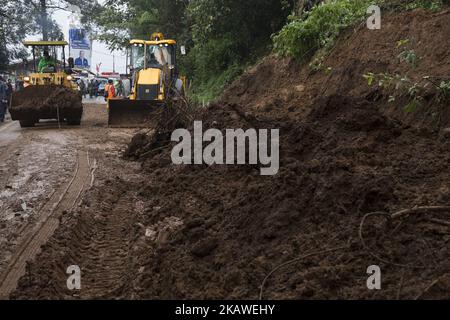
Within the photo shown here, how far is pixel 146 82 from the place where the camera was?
2058 centimetres

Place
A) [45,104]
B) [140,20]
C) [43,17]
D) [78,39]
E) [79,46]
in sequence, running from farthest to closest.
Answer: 1. [79,46]
2. [78,39]
3. [43,17]
4. [140,20]
5. [45,104]

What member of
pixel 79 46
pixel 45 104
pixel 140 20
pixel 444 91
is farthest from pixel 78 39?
pixel 444 91

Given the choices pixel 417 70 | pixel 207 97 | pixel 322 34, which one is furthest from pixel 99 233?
pixel 207 97

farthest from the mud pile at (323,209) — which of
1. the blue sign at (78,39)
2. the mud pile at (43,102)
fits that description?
the blue sign at (78,39)

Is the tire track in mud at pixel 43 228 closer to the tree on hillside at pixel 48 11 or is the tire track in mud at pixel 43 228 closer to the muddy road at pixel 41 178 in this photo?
the muddy road at pixel 41 178

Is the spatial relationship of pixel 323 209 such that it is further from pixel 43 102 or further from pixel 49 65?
pixel 49 65

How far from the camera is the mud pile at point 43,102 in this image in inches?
774

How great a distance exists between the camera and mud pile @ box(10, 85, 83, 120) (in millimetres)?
19672

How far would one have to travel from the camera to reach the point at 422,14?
468 inches

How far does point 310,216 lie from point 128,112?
48.4 feet

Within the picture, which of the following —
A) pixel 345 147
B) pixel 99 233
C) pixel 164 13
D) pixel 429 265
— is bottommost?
pixel 99 233

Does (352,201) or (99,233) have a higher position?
(352,201)
